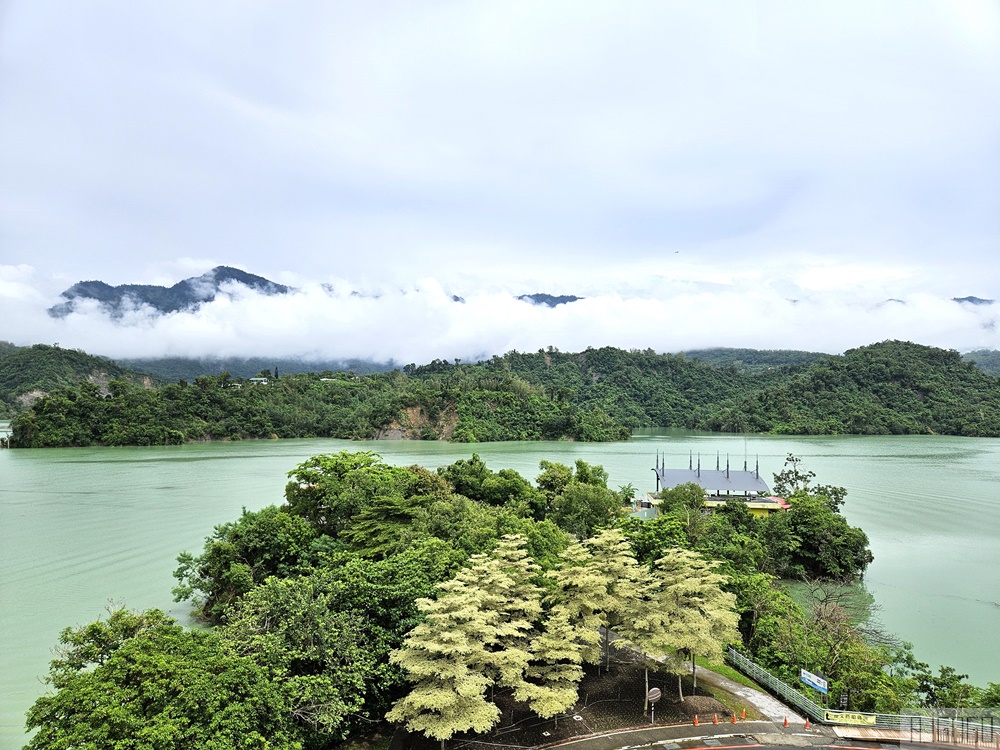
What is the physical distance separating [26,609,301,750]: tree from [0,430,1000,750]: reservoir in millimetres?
4858

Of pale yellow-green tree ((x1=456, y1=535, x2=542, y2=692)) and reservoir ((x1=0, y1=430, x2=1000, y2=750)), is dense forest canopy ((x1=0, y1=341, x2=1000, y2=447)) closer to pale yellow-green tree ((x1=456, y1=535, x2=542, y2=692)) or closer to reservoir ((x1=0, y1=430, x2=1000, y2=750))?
reservoir ((x1=0, y1=430, x2=1000, y2=750))

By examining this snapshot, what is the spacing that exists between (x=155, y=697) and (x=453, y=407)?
82.6m

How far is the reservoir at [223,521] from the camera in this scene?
1873 centimetres

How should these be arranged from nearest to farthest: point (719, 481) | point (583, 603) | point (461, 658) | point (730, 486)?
point (461, 658)
point (583, 603)
point (730, 486)
point (719, 481)

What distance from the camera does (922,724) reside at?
434 inches

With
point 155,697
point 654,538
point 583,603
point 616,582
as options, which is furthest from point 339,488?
point 155,697

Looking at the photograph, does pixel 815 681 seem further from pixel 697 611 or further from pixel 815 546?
pixel 815 546

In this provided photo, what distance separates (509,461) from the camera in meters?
58.9

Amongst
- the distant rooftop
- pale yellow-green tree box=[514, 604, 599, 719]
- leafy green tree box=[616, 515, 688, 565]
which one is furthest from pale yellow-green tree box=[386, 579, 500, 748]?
the distant rooftop

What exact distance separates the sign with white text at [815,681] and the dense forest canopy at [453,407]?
75.5 m

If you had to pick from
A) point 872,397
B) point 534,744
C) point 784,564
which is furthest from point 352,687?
point 872,397

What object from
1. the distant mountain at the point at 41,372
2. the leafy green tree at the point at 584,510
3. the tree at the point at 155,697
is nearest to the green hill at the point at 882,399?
the leafy green tree at the point at 584,510

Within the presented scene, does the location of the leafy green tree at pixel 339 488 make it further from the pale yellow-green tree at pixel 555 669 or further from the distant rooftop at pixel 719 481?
the distant rooftop at pixel 719 481

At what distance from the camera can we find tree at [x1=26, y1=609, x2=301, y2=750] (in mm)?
8711
